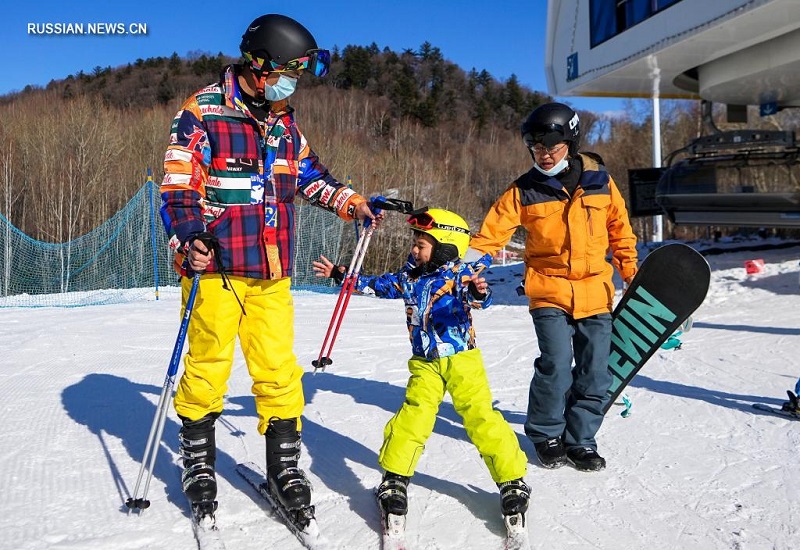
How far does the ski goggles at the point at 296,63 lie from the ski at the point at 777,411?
3.60 meters

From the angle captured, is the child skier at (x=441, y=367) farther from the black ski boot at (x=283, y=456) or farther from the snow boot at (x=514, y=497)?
the black ski boot at (x=283, y=456)

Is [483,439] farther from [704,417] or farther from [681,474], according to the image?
[704,417]

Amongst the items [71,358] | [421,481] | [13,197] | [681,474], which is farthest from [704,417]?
[13,197]

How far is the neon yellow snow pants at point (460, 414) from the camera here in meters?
2.99

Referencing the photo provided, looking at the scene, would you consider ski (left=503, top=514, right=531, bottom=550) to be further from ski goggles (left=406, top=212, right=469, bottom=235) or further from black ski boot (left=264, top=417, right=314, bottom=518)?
ski goggles (left=406, top=212, right=469, bottom=235)

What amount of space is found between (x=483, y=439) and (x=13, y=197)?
26.4 m

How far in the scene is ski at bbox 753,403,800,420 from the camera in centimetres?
446

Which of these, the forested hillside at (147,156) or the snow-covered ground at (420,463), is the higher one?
the forested hillside at (147,156)

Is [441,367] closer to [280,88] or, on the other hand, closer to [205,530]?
[205,530]

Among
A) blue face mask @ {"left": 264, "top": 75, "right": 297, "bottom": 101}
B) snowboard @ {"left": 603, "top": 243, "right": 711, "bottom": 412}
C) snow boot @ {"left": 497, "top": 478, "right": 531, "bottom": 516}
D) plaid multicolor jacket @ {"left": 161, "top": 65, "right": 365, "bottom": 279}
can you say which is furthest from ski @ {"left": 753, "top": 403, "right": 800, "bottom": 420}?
blue face mask @ {"left": 264, "top": 75, "right": 297, "bottom": 101}

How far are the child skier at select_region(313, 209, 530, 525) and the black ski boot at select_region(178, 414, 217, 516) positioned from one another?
722 millimetres

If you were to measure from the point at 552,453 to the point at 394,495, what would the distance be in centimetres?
113

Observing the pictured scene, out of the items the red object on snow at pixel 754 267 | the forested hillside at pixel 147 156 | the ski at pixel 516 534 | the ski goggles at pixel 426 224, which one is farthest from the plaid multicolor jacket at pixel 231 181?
the red object on snow at pixel 754 267

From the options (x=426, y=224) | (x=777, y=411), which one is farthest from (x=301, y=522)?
(x=777, y=411)
